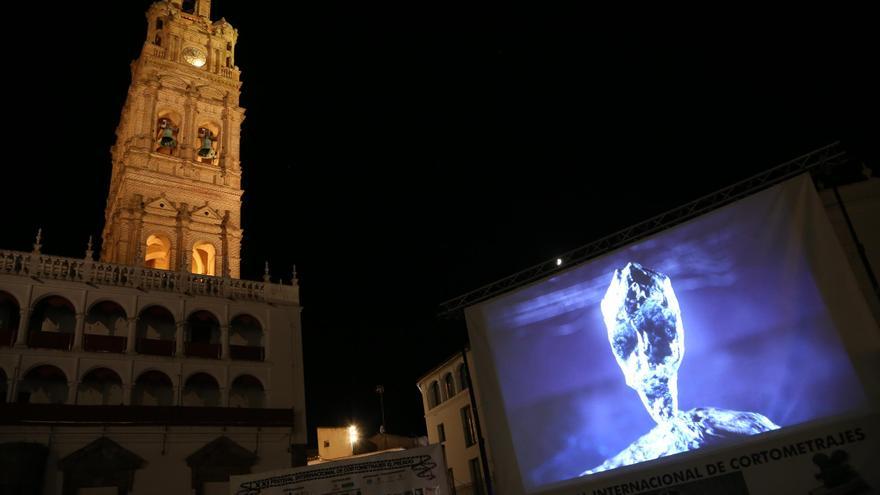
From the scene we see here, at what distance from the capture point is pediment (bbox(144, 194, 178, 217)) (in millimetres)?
28266

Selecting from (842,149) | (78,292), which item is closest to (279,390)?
(78,292)

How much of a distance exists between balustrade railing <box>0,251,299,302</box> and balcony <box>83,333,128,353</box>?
6.43 ft

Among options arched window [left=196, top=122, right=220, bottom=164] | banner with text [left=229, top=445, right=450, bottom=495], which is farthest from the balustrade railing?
banner with text [left=229, top=445, right=450, bottom=495]

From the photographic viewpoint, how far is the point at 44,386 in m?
21.9

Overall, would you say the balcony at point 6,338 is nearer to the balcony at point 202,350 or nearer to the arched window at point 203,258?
the balcony at point 202,350

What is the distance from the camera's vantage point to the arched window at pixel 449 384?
122 ft

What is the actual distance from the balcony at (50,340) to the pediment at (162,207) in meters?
7.51

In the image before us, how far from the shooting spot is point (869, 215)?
19.1m

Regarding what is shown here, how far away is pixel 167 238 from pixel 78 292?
5.75m

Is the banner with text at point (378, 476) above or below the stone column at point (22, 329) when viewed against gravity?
below

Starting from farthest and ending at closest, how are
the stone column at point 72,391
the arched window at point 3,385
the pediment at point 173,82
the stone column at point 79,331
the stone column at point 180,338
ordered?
1. the pediment at point 173,82
2. the stone column at point 180,338
3. the stone column at point 79,331
4. the stone column at point 72,391
5. the arched window at point 3,385

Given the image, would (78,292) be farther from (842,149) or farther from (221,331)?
(842,149)

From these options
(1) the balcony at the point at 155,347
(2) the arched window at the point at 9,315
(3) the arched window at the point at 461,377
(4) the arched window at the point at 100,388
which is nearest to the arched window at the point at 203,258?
(1) the balcony at the point at 155,347

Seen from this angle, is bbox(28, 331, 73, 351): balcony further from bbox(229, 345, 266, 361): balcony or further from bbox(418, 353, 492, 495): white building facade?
bbox(418, 353, 492, 495): white building facade
